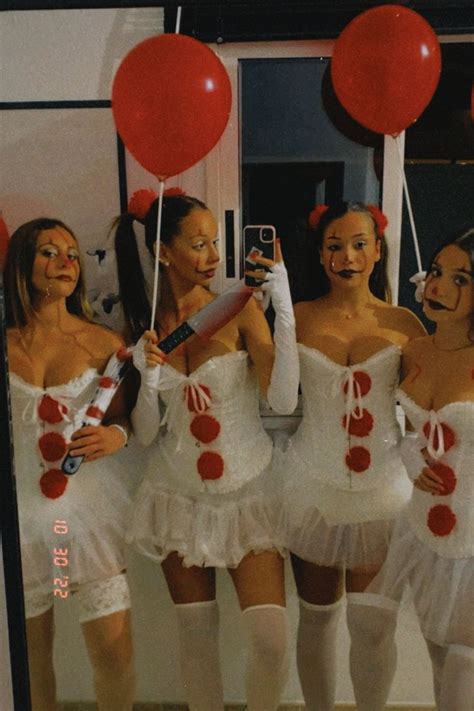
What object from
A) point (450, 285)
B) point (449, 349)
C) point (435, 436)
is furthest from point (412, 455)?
point (450, 285)

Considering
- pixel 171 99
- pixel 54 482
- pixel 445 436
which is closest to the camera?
pixel 171 99

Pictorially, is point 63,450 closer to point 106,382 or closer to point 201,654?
point 106,382

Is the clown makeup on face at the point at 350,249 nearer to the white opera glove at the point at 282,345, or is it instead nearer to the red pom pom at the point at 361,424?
the white opera glove at the point at 282,345

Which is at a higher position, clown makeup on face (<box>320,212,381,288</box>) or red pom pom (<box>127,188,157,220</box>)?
red pom pom (<box>127,188,157,220</box>)

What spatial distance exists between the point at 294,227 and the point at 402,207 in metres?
0.19

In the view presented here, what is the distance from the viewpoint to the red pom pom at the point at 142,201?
1.19 meters

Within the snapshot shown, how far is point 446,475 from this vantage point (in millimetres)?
1173

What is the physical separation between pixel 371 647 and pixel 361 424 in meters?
0.44

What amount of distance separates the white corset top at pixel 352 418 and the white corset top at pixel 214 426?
3.9 inches

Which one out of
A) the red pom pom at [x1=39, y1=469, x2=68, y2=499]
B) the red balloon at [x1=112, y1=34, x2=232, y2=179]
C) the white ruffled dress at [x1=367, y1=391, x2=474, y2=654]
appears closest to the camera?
the red balloon at [x1=112, y1=34, x2=232, y2=179]

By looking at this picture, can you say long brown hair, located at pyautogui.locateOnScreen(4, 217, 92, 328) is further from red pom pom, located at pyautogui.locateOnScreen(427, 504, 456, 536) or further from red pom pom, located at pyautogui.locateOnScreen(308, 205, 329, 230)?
red pom pom, located at pyautogui.locateOnScreen(427, 504, 456, 536)

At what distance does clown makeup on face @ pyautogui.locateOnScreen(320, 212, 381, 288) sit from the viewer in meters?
1.17

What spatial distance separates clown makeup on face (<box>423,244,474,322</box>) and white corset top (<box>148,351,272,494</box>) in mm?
336

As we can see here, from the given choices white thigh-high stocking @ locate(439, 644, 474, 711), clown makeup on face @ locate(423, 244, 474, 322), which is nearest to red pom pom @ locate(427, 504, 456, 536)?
white thigh-high stocking @ locate(439, 644, 474, 711)
